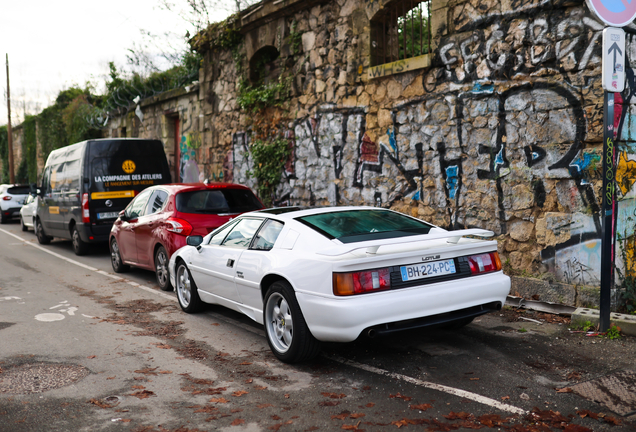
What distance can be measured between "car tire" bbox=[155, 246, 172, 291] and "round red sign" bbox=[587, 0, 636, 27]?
6208mm

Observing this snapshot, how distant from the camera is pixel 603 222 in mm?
5477

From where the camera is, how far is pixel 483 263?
4.94m

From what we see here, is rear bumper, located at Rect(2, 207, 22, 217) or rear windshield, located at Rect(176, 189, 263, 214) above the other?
rear windshield, located at Rect(176, 189, 263, 214)

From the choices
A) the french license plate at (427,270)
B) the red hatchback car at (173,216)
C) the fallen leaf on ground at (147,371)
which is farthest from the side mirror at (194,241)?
the french license plate at (427,270)

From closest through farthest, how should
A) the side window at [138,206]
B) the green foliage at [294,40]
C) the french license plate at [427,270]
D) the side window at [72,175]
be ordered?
1. the french license plate at [427,270]
2. the side window at [138,206]
3. the green foliage at [294,40]
4. the side window at [72,175]

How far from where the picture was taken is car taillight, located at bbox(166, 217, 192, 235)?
793 centimetres

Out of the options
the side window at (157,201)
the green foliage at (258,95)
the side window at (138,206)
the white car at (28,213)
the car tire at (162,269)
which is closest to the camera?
the car tire at (162,269)

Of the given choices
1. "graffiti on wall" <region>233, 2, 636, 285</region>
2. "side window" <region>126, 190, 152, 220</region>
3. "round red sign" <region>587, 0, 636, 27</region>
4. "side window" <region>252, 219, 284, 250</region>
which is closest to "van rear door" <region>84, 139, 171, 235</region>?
"side window" <region>126, 190, 152, 220</region>

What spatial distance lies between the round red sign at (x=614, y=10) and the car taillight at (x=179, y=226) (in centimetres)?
561

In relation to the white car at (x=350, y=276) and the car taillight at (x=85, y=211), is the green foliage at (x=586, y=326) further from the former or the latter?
the car taillight at (x=85, y=211)

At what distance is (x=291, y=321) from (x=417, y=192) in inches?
184

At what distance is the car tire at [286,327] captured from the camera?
4.61 meters

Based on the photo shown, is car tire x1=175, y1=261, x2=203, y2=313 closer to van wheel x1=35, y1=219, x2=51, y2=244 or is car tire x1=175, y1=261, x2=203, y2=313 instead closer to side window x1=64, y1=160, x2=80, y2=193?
side window x1=64, y1=160, x2=80, y2=193

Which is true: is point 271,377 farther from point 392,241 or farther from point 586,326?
point 586,326
